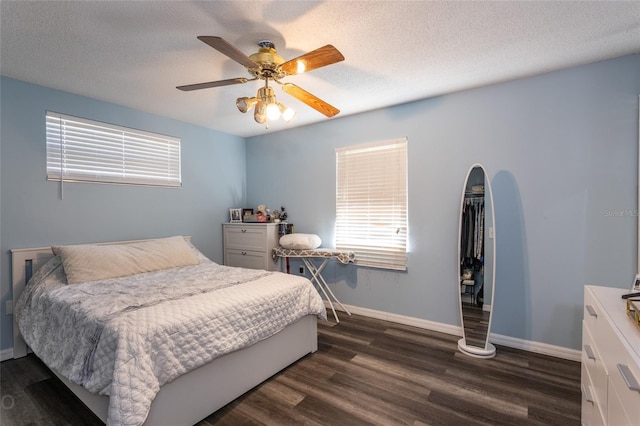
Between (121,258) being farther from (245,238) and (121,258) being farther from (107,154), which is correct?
(245,238)

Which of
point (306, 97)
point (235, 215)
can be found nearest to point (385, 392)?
point (306, 97)

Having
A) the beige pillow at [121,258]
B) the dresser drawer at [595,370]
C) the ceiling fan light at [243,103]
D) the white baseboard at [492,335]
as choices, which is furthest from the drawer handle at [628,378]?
the beige pillow at [121,258]

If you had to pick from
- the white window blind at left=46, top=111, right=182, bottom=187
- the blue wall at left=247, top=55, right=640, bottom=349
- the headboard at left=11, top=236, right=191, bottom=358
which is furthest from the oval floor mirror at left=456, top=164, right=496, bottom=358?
the headboard at left=11, top=236, right=191, bottom=358

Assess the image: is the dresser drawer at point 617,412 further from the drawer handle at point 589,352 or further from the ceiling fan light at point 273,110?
the ceiling fan light at point 273,110

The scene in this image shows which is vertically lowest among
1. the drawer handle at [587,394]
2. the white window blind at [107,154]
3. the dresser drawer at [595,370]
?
the drawer handle at [587,394]

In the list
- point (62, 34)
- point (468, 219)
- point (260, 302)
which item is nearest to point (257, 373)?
point (260, 302)

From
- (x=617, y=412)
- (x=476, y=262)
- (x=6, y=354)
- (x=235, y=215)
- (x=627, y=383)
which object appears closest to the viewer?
(x=627, y=383)

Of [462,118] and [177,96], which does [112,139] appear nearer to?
[177,96]

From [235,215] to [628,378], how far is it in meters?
4.08

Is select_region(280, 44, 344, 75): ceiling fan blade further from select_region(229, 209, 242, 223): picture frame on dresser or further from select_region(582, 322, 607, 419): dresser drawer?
select_region(229, 209, 242, 223): picture frame on dresser

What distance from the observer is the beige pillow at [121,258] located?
256 centimetres

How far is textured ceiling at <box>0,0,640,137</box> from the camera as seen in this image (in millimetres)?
1724

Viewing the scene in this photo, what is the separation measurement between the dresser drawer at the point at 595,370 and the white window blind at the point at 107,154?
3957mm

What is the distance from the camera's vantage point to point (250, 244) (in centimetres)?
404
